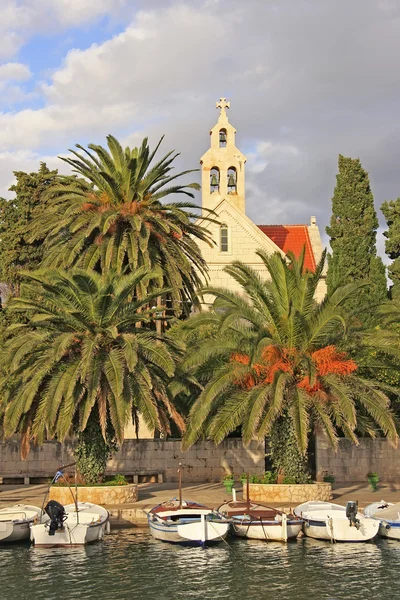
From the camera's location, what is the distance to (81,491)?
2919 cm

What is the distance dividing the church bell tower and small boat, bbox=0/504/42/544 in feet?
113

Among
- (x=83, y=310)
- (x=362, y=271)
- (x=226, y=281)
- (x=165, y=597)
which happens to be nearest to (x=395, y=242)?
(x=362, y=271)

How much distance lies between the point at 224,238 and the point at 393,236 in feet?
39.9

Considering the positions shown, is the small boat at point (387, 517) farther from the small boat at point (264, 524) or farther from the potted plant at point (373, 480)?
the potted plant at point (373, 480)

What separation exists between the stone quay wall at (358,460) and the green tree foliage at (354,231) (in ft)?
47.6

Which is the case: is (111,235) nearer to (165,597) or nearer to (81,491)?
(81,491)

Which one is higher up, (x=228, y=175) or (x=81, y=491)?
(x=228, y=175)

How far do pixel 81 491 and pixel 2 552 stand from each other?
4542 millimetres

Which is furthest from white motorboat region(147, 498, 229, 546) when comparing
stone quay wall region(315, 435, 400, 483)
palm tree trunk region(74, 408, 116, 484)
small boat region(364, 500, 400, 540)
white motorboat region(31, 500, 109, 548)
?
stone quay wall region(315, 435, 400, 483)

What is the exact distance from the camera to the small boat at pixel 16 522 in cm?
2580

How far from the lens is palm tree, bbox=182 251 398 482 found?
2909 cm

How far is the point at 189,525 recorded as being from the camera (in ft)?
83.8

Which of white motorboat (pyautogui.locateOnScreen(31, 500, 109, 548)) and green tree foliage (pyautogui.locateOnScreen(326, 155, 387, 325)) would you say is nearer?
white motorboat (pyautogui.locateOnScreen(31, 500, 109, 548))

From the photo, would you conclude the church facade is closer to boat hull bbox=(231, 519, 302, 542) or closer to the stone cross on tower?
the stone cross on tower
